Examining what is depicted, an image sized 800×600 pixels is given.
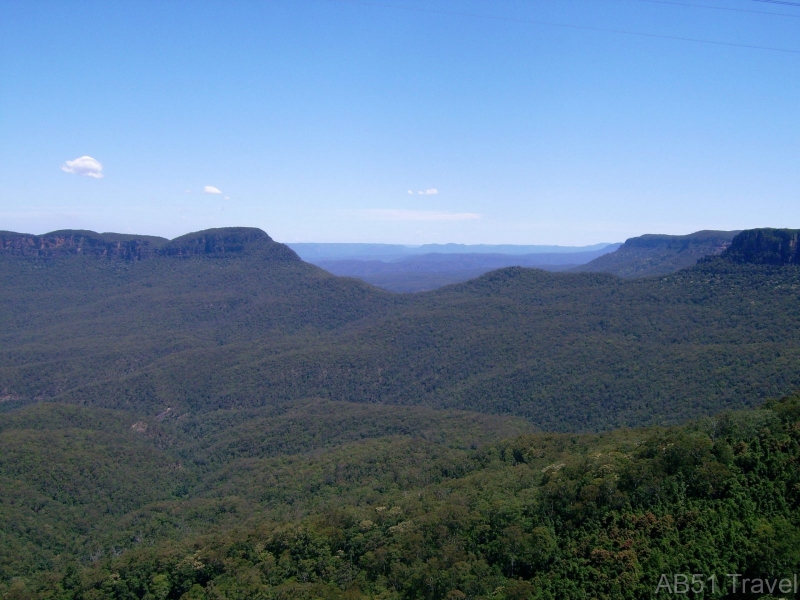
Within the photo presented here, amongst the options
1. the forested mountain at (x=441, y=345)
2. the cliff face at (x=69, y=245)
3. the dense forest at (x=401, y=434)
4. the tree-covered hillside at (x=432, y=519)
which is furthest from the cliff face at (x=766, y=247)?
the cliff face at (x=69, y=245)

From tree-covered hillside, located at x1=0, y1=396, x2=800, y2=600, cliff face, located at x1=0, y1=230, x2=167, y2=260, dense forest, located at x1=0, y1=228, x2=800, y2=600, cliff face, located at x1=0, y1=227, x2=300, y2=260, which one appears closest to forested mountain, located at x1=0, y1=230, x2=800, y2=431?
dense forest, located at x1=0, y1=228, x2=800, y2=600

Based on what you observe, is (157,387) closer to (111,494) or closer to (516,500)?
(111,494)

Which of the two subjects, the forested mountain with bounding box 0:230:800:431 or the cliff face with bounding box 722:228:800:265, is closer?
the forested mountain with bounding box 0:230:800:431

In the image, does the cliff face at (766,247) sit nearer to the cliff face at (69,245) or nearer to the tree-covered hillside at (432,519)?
the tree-covered hillside at (432,519)

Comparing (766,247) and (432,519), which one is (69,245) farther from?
(766,247)

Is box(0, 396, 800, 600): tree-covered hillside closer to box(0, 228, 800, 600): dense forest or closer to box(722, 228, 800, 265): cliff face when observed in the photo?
box(0, 228, 800, 600): dense forest

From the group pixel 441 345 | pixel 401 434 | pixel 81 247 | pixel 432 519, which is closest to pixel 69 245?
pixel 81 247

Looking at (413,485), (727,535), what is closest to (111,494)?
(413,485)
